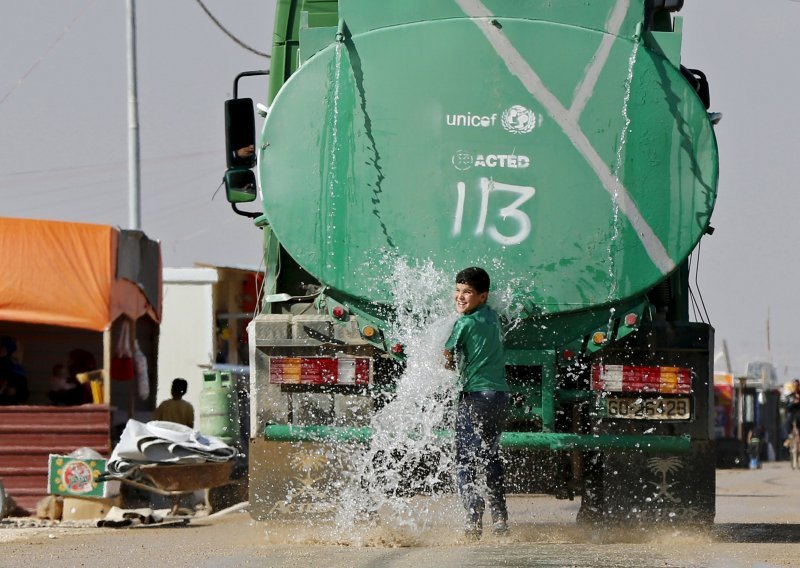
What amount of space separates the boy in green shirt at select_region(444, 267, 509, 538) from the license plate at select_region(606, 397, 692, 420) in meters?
0.65

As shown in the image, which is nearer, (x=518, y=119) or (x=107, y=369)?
(x=518, y=119)

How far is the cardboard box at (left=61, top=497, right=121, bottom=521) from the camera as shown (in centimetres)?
1386

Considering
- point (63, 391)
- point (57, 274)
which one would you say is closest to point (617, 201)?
point (57, 274)

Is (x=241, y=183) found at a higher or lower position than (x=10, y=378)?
higher

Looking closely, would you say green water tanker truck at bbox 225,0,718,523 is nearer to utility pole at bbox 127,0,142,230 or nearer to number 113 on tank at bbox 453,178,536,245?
number 113 on tank at bbox 453,178,536,245

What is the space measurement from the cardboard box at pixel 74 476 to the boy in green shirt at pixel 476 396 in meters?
5.40

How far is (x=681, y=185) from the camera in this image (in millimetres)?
9227

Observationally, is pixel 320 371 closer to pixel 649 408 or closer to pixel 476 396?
pixel 476 396

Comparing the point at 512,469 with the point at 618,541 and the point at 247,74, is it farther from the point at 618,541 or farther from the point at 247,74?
the point at 247,74

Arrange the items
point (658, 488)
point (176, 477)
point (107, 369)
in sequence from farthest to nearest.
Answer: point (107, 369)
point (176, 477)
point (658, 488)

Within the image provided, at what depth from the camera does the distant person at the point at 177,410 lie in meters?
16.2

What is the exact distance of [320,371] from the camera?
375 inches

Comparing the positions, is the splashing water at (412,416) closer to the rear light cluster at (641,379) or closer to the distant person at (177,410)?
the rear light cluster at (641,379)

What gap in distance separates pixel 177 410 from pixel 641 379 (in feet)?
25.2
